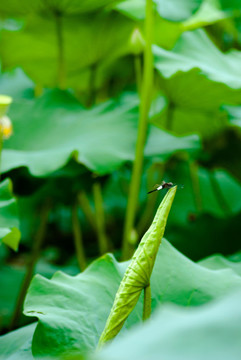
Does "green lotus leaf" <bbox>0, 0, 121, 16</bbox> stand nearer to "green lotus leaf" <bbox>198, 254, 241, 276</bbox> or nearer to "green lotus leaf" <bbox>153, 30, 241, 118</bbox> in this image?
"green lotus leaf" <bbox>153, 30, 241, 118</bbox>

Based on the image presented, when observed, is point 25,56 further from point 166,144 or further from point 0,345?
point 0,345

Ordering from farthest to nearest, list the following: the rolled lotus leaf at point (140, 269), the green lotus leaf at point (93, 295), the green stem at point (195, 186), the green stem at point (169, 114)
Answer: the green stem at point (195, 186) → the green stem at point (169, 114) → the green lotus leaf at point (93, 295) → the rolled lotus leaf at point (140, 269)

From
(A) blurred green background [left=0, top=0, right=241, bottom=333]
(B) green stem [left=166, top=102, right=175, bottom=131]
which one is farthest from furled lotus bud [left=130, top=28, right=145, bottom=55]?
(B) green stem [left=166, top=102, right=175, bottom=131]

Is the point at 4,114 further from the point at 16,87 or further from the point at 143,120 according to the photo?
the point at 16,87

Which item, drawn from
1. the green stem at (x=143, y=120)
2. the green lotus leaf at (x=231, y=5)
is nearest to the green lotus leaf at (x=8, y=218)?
the green stem at (x=143, y=120)

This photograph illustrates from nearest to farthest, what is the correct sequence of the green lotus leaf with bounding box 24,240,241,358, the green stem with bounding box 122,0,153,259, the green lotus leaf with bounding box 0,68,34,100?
1. the green lotus leaf with bounding box 24,240,241,358
2. the green stem with bounding box 122,0,153,259
3. the green lotus leaf with bounding box 0,68,34,100

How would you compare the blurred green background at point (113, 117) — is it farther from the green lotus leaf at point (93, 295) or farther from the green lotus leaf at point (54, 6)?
the green lotus leaf at point (93, 295)

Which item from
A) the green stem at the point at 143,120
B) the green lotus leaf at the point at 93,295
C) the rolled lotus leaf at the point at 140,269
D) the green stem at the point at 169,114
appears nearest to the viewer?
the rolled lotus leaf at the point at 140,269

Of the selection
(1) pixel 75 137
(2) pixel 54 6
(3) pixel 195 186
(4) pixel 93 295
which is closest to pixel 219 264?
(4) pixel 93 295
